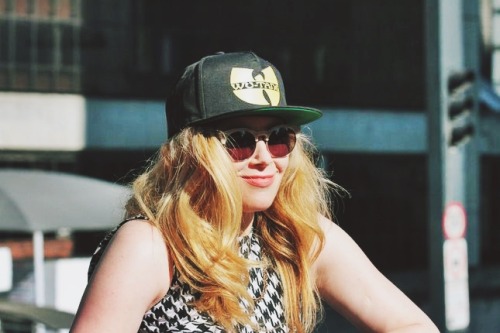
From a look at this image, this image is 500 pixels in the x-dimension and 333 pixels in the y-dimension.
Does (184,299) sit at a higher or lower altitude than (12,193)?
higher

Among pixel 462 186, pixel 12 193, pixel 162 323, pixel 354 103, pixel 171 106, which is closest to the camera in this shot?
pixel 162 323

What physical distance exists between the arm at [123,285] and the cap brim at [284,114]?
311 mm

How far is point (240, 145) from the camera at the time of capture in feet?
7.46

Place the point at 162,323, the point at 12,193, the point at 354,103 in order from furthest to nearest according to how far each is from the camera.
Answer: the point at 354,103
the point at 12,193
the point at 162,323

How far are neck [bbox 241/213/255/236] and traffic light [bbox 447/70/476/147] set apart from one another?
535 cm

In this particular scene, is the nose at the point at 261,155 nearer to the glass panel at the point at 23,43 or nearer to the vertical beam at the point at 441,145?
the vertical beam at the point at 441,145

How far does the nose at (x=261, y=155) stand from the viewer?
2297 mm

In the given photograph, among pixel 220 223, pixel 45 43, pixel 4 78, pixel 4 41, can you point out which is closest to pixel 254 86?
pixel 220 223

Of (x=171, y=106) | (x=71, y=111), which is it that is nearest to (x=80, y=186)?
(x=71, y=111)

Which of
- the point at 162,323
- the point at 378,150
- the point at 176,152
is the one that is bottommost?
the point at 378,150

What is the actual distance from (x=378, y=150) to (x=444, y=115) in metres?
10.2

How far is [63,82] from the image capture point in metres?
15.1

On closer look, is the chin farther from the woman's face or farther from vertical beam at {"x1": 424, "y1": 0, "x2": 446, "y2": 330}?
vertical beam at {"x1": 424, "y1": 0, "x2": 446, "y2": 330}

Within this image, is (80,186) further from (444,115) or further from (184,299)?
(184,299)
